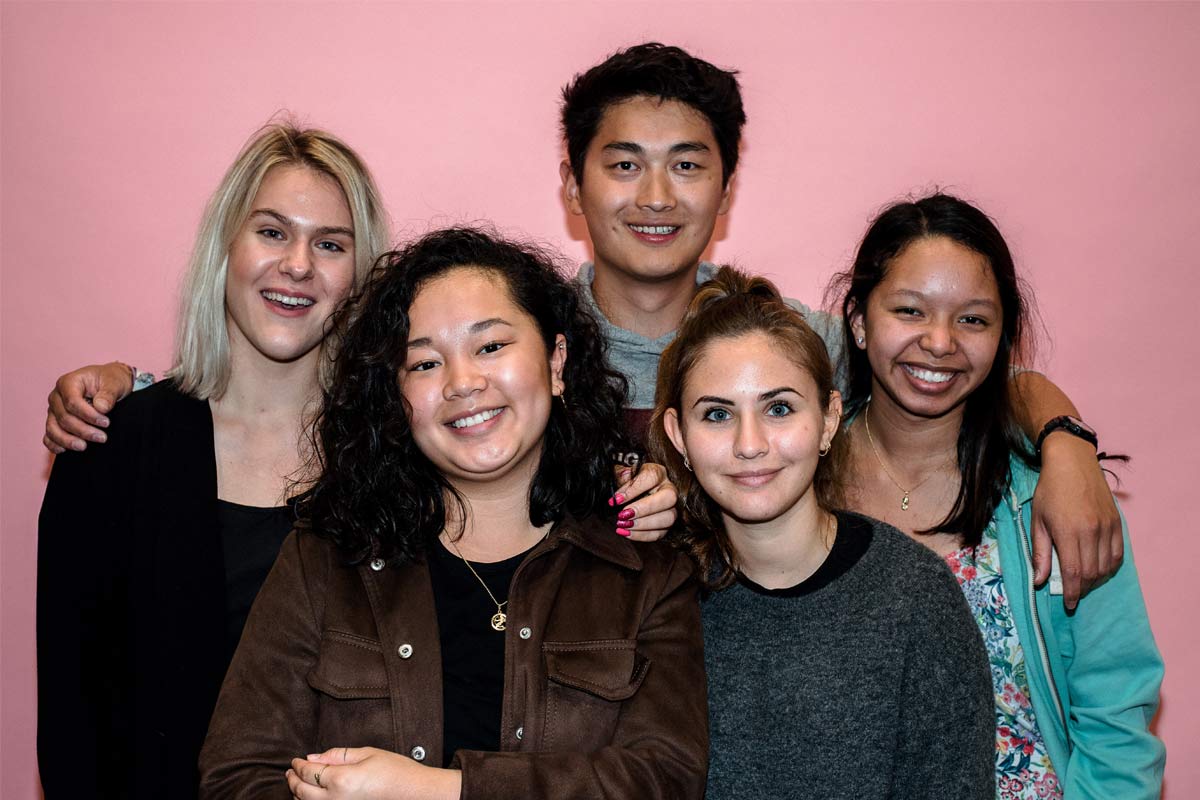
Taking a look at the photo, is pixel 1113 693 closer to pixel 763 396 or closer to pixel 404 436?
pixel 763 396

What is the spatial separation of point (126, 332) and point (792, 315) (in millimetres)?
1842

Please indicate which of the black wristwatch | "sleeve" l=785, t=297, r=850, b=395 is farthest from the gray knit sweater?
"sleeve" l=785, t=297, r=850, b=395

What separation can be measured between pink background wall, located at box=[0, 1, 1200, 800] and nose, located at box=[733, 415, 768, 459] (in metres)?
1.14

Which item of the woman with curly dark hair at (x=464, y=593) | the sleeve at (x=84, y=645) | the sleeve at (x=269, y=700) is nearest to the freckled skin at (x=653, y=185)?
the woman with curly dark hair at (x=464, y=593)

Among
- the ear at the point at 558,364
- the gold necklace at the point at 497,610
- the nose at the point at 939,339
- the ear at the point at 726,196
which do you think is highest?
the ear at the point at 726,196

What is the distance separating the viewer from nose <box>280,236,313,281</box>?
2115 millimetres

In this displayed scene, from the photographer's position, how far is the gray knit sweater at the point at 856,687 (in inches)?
67.6

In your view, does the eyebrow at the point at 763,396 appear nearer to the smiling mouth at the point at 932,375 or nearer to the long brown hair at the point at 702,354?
the long brown hair at the point at 702,354

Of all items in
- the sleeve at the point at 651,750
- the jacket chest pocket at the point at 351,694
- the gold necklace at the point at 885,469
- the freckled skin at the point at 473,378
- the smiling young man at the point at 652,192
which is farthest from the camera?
the smiling young man at the point at 652,192

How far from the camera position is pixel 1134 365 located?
111 inches

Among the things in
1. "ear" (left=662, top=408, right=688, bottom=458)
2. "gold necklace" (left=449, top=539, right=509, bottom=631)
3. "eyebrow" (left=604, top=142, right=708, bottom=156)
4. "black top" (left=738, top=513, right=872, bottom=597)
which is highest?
"eyebrow" (left=604, top=142, right=708, bottom=156)

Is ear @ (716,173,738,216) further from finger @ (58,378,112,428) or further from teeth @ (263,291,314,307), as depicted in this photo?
finger @ (58,378,112,428)

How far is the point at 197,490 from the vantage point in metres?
2.07

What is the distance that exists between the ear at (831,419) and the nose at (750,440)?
0.53 feet
